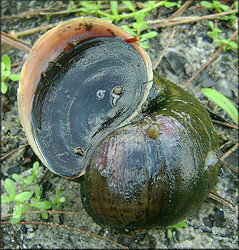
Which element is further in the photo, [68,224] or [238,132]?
[238,132]

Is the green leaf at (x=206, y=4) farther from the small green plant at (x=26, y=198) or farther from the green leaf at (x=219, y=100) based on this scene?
the small green plant at (x=26, y=198)

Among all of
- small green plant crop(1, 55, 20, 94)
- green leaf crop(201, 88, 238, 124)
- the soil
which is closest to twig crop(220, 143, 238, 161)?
the soil

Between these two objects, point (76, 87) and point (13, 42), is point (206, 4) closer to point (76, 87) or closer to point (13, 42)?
point (76, 87)

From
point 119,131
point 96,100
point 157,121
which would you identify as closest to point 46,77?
point 96,100

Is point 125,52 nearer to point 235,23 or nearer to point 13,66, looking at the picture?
point 13,66

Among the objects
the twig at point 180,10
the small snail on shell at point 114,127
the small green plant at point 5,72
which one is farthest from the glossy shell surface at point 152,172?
the twig at point 180,10

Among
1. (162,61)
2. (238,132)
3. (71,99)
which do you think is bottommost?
(238,132)
